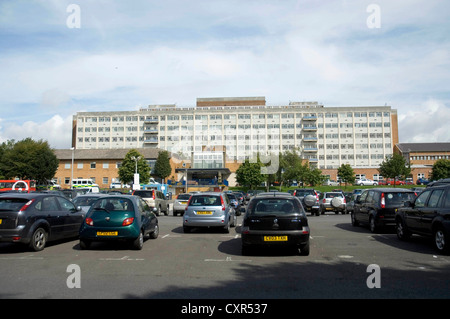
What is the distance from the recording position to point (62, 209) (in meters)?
11.6

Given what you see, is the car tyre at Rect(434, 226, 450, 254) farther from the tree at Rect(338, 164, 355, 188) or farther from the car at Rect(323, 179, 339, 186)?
the car at Rect(323, 179, 339, 186)

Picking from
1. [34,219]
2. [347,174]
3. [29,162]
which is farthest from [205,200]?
[347,174]

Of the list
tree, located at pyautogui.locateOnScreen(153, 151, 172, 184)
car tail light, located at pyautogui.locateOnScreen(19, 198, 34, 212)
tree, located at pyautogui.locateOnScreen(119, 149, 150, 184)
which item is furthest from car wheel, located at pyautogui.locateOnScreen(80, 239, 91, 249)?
tree, located at pyautogui.locateOnScreen(153, 151, 172, 184)

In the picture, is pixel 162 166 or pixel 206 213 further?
pixel 162 166

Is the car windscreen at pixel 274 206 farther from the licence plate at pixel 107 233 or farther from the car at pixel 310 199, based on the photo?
the car at pixel 310 199

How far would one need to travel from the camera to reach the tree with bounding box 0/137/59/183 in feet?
200

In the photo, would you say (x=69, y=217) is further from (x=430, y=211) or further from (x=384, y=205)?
(x=384, y=205)

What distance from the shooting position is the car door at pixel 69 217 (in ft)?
37.8

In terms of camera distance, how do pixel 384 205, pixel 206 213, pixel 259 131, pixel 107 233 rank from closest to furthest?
pixel 107 233 < pixel 384 205 < pixel 206 213 < pixel 259 131

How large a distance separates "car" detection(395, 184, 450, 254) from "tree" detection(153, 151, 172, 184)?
67.6 meters

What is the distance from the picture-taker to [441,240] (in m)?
9.64

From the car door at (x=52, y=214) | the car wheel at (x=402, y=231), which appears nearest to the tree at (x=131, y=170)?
the car door at (x=52, y=214)

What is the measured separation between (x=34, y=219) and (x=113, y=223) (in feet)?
6.79
